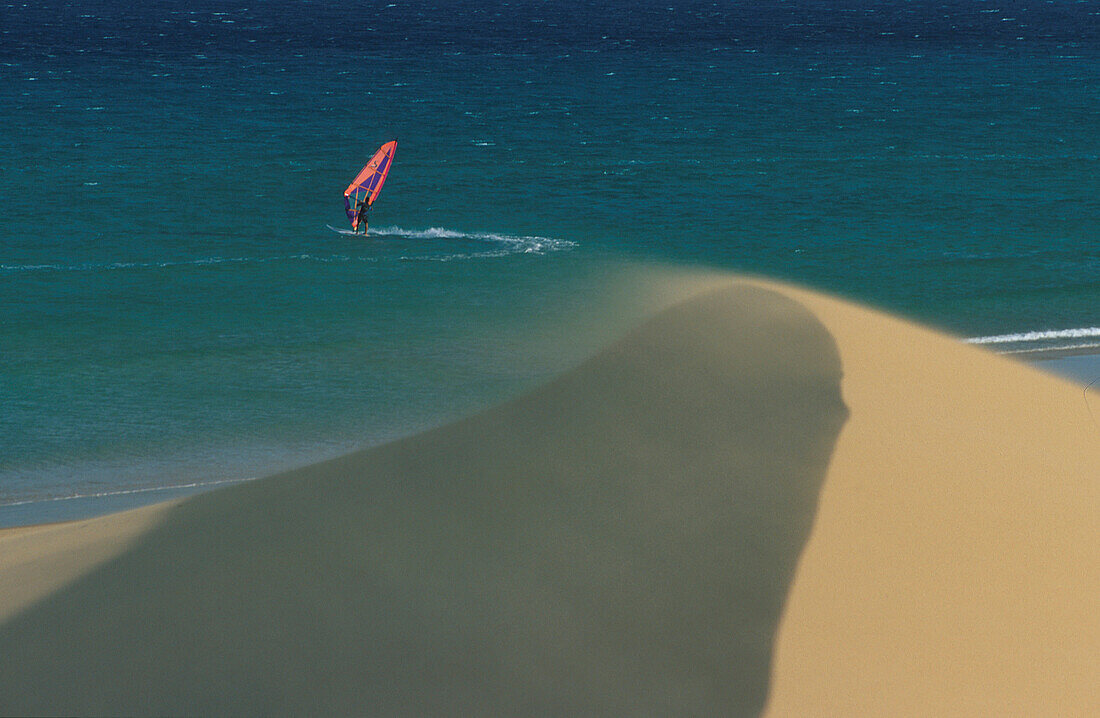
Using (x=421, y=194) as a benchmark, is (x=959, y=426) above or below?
below

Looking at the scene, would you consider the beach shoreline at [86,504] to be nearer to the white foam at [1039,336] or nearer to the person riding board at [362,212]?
the white foam at [1039,336]

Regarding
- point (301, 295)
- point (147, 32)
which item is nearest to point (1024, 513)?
point (301, 295)

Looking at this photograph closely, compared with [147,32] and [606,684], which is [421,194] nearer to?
[606,684]

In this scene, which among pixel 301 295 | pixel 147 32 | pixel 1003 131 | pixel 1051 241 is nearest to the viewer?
pixel 301 295

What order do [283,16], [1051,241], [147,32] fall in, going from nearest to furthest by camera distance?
[1051,241]
[147,32]
[283,16]

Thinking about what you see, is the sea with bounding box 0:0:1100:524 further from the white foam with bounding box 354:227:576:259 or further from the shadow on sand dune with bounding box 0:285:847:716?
the shadow on sand dune with bounding box 0:285:847:716

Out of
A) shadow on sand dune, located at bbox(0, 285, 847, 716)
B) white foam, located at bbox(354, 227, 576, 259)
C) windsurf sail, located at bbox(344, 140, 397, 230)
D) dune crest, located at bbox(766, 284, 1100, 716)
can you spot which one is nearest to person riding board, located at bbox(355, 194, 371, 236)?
windsurf sail, located at bbox(344, 140, 397, 230)

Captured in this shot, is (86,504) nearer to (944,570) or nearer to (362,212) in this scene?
(944,570)
